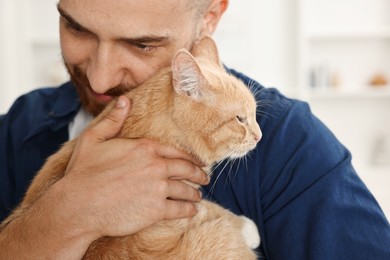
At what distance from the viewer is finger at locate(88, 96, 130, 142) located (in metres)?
1.19

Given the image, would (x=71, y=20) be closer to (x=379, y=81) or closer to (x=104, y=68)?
(x=104, y=68)

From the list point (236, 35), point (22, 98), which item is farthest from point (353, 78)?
point (22, 98)

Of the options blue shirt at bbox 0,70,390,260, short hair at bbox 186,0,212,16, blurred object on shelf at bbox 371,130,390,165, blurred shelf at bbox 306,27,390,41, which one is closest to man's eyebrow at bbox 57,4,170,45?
short hair at bbox 186,0,212,16

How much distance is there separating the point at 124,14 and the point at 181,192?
447 millimetres

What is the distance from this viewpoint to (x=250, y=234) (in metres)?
1.25

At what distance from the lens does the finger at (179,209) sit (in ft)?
3.68

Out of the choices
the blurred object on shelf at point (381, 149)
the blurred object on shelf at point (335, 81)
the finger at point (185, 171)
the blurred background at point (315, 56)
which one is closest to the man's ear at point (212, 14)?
the finger at point (185, 171)

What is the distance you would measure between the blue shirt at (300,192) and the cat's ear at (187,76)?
0.27m

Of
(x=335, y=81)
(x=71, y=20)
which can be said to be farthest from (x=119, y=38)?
(x=335, y=81)

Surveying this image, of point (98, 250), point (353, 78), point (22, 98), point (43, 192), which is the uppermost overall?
point (22, 98)

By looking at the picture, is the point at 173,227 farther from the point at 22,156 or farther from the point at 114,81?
the point at 22,156

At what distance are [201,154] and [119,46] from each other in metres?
0.35

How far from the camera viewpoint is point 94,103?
56.9 inches

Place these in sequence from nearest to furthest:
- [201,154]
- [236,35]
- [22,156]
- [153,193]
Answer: [153,193] < [201,154] < [22,156] < [236,35]
